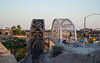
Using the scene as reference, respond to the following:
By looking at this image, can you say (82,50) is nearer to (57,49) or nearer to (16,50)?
(57,49)

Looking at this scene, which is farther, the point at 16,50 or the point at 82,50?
the point at 16,50

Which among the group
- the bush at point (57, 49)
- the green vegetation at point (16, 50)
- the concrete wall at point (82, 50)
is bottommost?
the green vegetation at point (16, 50)

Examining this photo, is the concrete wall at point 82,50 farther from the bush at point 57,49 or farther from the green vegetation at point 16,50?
the green vegetation at point 16,50

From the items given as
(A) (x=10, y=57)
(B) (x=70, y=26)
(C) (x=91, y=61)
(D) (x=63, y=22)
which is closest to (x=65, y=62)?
(C) (x=91, y=61)

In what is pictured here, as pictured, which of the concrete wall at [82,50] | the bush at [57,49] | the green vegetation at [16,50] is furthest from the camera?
the green vegetation at [16,50]

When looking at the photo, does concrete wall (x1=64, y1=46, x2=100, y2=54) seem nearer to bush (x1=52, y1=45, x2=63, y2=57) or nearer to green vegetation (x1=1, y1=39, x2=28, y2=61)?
bush (x1=52, y1=45, x2=63, y2=57)

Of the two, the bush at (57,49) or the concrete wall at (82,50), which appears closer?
the concrete wall at (82,50)

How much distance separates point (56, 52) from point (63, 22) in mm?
24607

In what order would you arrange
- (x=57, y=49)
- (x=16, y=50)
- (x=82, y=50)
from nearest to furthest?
1. (x=82, y=50)
2. (x=57, y=49)
3. (x=16, y=50)

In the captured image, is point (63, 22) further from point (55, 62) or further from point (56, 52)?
point (55, 62)

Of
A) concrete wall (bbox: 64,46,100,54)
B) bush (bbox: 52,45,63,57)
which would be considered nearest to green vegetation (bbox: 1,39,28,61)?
bush (bbox: 52,45,63,57)

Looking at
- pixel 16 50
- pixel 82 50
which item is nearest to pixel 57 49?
pixel 82 50

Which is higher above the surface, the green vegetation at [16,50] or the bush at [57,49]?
the bush at [57,49]

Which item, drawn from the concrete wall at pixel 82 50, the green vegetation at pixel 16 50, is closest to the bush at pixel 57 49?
the concrete wall at pixel 82 50
